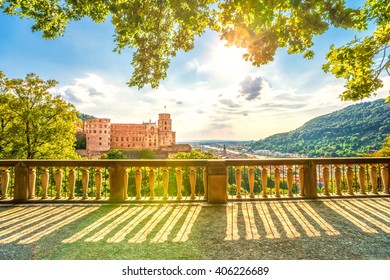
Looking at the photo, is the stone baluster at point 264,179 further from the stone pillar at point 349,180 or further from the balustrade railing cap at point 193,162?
the stone pillar at point 349,180

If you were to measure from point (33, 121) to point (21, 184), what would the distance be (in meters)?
20.4

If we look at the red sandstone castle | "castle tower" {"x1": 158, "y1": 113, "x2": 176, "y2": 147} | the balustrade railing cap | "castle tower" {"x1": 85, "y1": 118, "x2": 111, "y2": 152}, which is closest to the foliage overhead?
the balustrade railing cap

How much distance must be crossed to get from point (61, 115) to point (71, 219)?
2399 centimetres

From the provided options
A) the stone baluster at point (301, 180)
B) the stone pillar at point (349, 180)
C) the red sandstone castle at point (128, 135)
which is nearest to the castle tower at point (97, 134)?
the red sandstone castle at point (128, 135)

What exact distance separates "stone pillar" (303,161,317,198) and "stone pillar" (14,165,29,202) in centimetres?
751

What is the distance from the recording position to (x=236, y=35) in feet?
18.8

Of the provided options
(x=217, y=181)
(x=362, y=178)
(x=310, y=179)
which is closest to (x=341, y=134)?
(x=362, y=178)

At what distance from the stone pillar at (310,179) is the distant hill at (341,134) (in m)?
21.2

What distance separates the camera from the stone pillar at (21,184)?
618 cm

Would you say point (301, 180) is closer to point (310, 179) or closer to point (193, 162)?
point (310, 179)

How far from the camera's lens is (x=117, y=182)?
6242 millimetres

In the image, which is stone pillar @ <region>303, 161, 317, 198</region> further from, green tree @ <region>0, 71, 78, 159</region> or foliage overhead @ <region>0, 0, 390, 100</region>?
green tree @ <region>0, 71, 78, 159</region>

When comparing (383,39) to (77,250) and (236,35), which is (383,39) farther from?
(77,250)

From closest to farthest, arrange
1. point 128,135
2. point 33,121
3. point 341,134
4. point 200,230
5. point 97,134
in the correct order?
point 200,230 < point 33,121 < point 341,134 < point 97,134 < point 128,135
